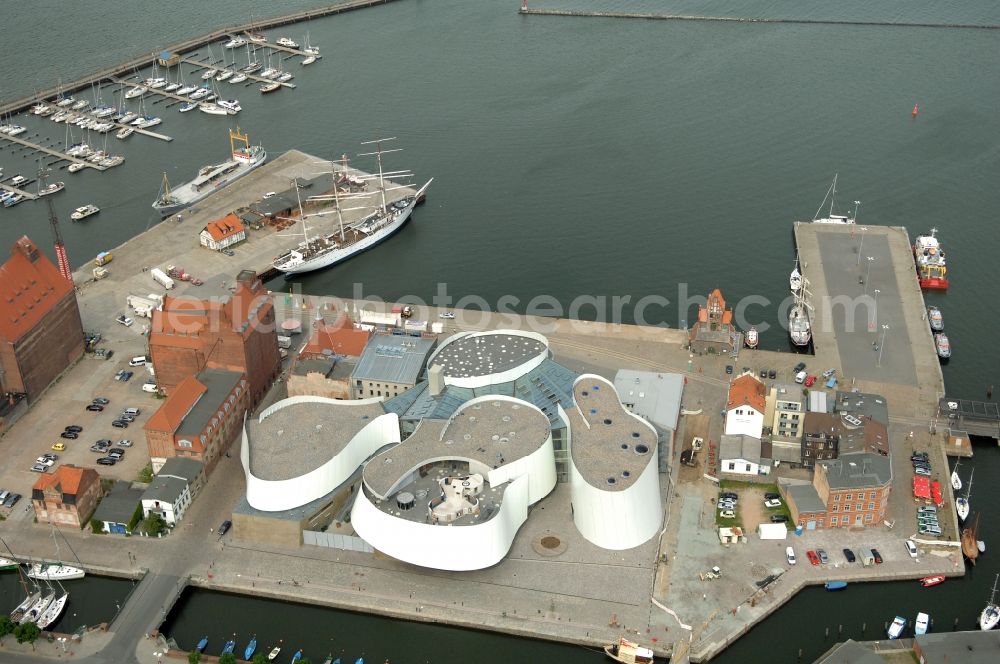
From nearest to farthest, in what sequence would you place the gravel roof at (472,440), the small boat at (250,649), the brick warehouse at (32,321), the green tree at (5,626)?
the green tree at (5,626), the small boat at (250,649), the gravel roof at (472,440), the brick warehouse at (32,321)

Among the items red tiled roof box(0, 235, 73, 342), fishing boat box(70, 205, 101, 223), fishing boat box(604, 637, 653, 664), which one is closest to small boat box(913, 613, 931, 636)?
fishing boat box(604, 637, 653, 664)

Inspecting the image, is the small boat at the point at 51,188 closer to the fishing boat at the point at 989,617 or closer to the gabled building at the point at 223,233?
the gabled building at the point at 223,233

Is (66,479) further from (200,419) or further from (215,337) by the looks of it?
(215,337)

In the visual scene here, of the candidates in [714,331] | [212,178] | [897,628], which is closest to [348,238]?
[212,178]

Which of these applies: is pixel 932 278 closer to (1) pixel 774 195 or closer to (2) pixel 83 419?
(1) pixel 774 195

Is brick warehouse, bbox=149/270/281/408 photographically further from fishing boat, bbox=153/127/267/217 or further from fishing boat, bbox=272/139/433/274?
fishing boat, bbox=153/127/267/217

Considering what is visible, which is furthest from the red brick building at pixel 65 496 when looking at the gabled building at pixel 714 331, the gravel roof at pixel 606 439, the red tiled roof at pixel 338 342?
the gabled building at pixel 714 331
